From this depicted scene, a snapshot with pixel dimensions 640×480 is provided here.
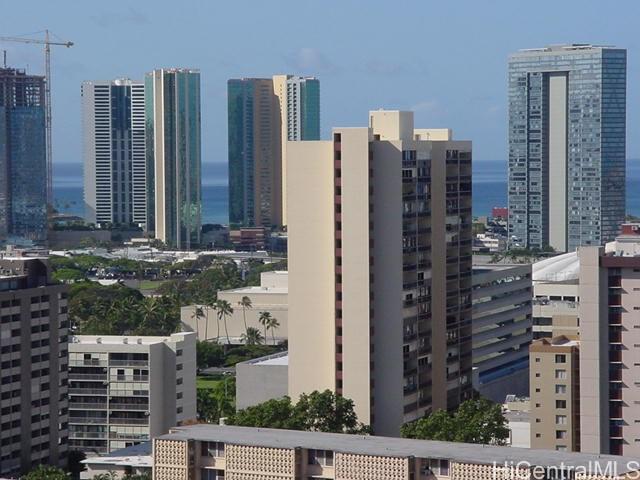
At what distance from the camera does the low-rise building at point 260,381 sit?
4644 cm

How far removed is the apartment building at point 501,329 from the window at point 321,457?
2443cm

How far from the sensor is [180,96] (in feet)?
467

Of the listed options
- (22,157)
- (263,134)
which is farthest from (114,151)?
(22,157)

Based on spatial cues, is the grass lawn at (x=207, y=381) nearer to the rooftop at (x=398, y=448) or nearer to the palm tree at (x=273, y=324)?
the palm tree at (x=273, y=324)

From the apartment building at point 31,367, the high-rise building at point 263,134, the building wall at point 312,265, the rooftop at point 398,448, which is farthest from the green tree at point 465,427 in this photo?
the high-rise building at point 263,134

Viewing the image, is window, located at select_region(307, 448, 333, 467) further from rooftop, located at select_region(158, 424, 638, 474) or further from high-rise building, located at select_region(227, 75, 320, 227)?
high-rise building, located at select_region(227, 75, 320, 227)

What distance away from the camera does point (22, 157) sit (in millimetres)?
133625

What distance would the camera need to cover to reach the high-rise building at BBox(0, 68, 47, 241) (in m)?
132

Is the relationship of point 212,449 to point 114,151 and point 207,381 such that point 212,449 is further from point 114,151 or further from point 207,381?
point 114,151

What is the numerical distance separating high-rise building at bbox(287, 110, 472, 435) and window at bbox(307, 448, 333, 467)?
15.1 metres

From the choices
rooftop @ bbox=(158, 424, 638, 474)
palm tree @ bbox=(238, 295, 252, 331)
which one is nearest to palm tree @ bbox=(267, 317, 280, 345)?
palm tree @ bbox=(238, 295, 252, 331)

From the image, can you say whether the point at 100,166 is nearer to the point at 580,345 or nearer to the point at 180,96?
the point at 180,96

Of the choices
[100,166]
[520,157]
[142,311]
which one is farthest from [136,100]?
[142,311]

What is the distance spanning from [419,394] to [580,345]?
6645mm
